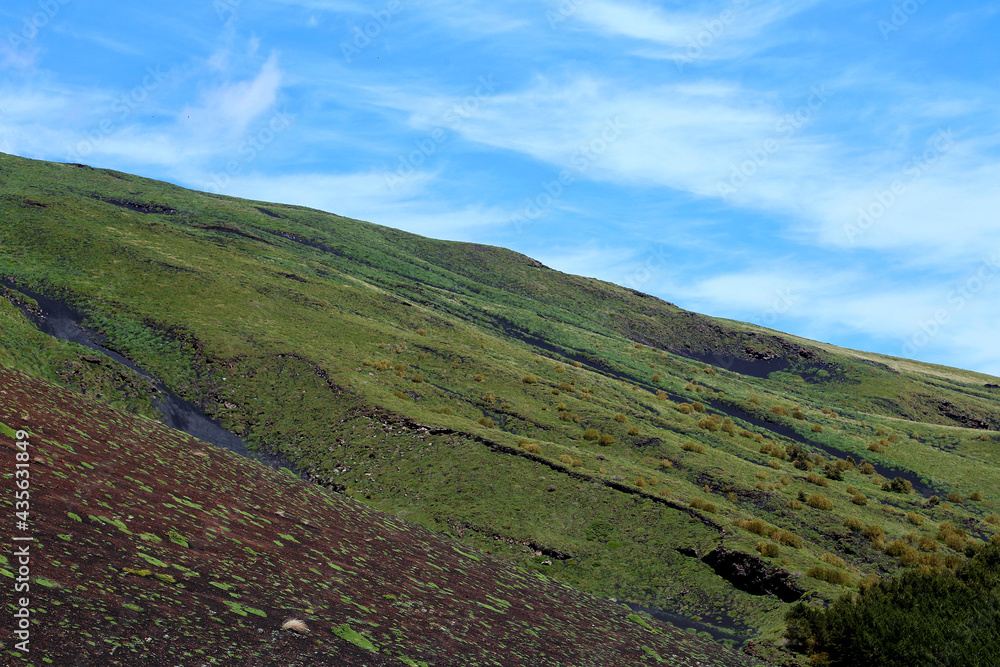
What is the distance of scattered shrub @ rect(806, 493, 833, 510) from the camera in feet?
186

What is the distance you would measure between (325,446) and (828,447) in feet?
248

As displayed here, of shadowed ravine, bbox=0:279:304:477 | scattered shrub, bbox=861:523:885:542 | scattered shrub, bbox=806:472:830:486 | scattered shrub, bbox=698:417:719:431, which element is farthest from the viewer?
scattered shrub, bbox=698:417:719:431

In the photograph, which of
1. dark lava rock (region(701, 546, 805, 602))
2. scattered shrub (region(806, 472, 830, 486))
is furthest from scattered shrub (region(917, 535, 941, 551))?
dark lava rock (region(701, 546, 805, 602))

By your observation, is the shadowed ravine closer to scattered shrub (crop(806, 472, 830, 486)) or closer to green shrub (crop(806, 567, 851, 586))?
green shrub (crop(806, 567, 851, 586))

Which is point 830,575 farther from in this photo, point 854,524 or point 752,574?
point 854,524

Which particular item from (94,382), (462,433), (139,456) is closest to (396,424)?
(462,433)

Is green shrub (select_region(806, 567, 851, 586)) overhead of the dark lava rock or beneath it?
overhead

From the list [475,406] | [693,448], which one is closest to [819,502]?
[693,448]

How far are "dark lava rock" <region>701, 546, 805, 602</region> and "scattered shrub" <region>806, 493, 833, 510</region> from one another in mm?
18879

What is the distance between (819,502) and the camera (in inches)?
2242

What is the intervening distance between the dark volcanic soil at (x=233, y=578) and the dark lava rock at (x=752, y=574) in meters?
8.53

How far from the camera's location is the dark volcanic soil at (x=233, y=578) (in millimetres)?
13578

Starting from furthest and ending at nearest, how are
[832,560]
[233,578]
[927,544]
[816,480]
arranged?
[816,480]
[927,544]
[832,560]
[233,578]

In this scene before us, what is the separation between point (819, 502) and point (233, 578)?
53.5 meters
